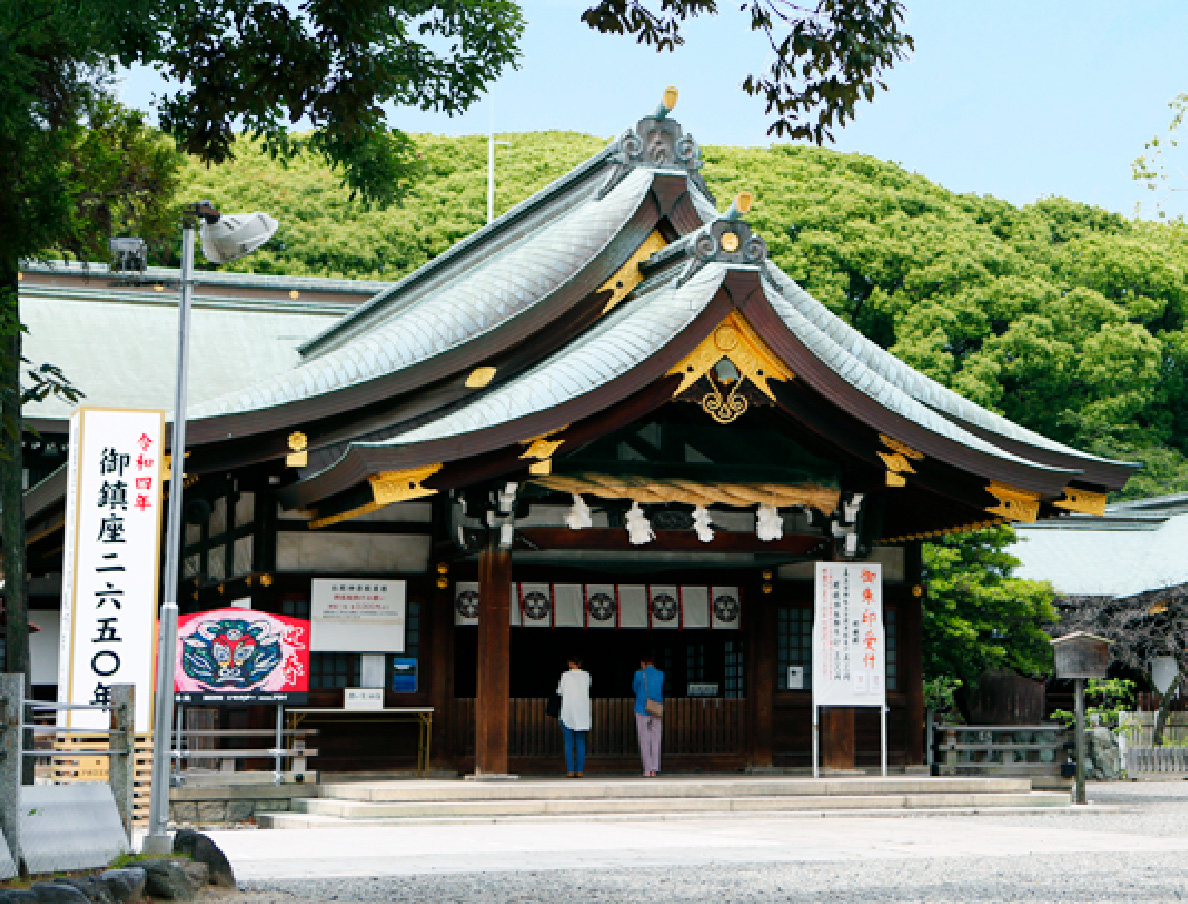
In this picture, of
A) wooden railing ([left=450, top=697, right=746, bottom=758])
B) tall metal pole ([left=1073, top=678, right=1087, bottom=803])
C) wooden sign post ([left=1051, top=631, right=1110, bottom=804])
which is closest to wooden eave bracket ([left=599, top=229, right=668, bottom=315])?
wooden railing ([left=450, top=697, right=746, bottom=758])

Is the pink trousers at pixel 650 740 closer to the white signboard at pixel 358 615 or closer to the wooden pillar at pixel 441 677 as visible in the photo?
the wooden pillar at pixel 441 677

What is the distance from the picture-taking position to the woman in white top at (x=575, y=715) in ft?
58.8

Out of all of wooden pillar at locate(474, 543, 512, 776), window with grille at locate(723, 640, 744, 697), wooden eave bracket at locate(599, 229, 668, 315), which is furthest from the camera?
window with grille at locate(723, 640, 744, 697)

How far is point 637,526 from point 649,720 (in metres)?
2.59

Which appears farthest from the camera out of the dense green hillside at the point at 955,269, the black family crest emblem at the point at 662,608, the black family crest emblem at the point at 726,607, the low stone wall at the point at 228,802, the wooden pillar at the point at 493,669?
the dense green hillside at the point at 955,269

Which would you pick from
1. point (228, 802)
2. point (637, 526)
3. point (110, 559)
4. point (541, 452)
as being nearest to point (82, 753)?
point (110, 559)

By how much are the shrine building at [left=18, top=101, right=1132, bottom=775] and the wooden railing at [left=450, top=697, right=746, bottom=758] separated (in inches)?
1.4

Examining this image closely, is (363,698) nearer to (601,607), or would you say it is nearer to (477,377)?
(601,607)

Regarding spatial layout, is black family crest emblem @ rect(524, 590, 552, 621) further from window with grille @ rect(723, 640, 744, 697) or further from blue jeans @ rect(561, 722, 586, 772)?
window with grille @ rect(723, 640, 744, 697)

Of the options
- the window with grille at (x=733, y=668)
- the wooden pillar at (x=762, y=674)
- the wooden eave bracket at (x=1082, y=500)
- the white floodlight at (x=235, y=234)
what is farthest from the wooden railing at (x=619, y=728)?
the white floodlight at (x=235, y=234)

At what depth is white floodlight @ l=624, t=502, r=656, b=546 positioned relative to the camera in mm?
17359

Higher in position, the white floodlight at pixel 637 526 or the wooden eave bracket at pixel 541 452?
the wooden eave bracket at pixel 541 452

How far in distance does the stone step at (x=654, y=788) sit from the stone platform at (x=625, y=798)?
10mm

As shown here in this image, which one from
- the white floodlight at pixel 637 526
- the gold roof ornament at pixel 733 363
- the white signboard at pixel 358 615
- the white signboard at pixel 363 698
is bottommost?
the white signboard at pixel 363 698
